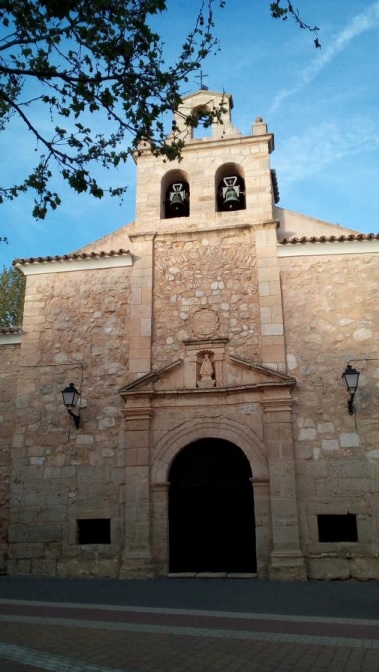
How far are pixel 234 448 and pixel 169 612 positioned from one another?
150 inches

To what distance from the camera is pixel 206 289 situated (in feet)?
33.6

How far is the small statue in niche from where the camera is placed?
9.64 meters

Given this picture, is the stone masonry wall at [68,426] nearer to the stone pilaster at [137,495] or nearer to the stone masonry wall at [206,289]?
the stone pilaster at [137,495]

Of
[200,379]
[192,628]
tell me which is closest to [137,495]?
[200,379]

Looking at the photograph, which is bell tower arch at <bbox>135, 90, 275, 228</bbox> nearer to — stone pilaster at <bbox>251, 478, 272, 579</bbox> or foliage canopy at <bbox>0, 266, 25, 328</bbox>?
stone pilaster at <bbox>251, 478, 272, 579</bbox>

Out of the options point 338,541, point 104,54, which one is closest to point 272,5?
point 104,54

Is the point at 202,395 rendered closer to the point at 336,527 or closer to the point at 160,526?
the point at 160,526

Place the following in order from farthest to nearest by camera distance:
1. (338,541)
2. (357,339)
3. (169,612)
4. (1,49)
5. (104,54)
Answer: (357,339) < (338,541) < (169,612) < (104,54) < (1,49)

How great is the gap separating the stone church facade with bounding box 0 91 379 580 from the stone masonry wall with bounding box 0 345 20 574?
29 mm

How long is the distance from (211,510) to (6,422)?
426 centimetres

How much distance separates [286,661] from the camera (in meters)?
4.04

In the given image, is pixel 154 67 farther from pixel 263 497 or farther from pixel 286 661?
pixel 263 497

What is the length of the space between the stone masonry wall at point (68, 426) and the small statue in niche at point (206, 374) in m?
1.45

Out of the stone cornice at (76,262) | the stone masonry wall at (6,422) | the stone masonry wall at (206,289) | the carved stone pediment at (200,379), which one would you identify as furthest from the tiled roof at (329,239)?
the stone masonry wall at (6,422)
